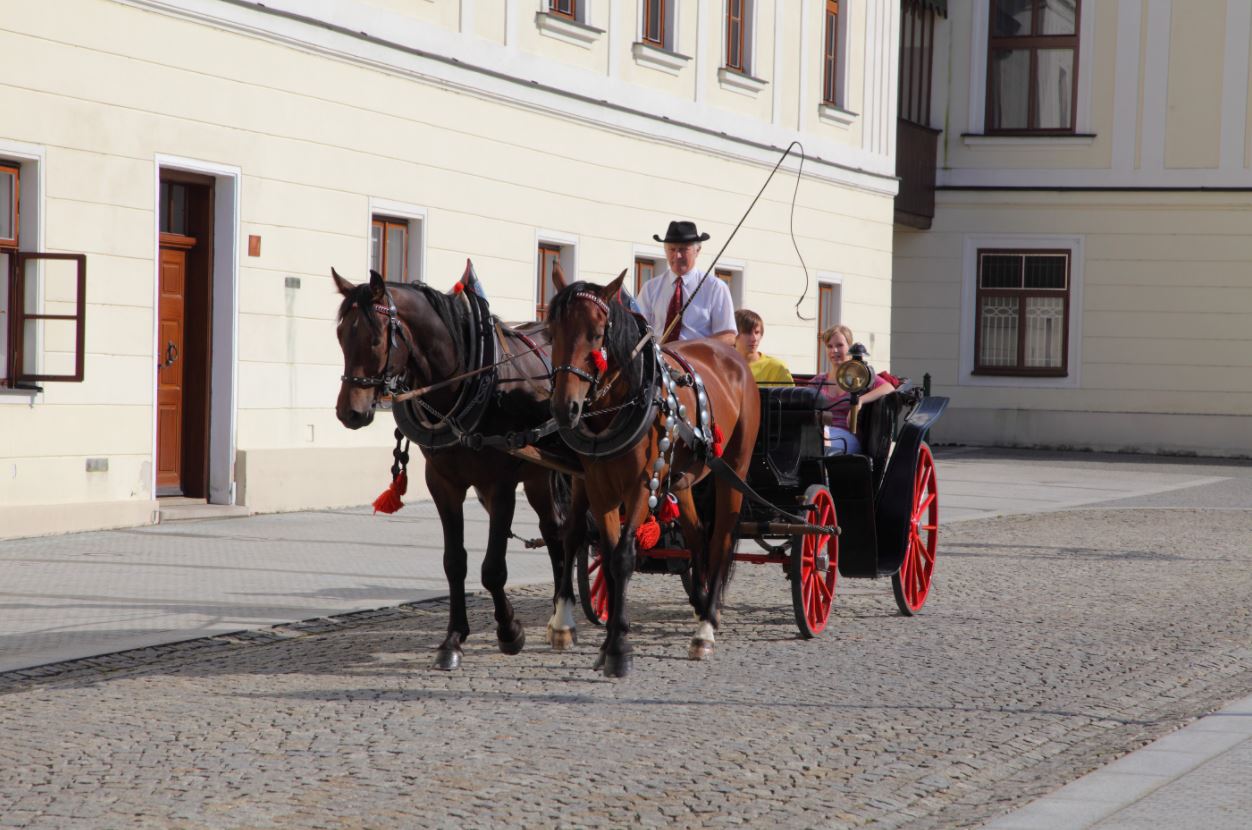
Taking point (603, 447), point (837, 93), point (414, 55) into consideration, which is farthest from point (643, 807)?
point (837, 93)

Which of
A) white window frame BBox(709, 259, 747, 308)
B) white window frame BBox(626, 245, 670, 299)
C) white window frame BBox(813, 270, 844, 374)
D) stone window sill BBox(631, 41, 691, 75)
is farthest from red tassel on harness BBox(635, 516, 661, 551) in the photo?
white window frame BBox(813, 270, 844, 374)

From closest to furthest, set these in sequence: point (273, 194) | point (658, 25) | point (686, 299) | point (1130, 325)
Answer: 1. point (686, 299)
2. point (273, 194)
3. point (658, 25)
4. point (1130, 325)

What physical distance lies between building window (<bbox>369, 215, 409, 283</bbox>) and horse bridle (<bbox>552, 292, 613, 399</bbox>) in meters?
8.54

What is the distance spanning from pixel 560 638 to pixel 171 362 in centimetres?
685

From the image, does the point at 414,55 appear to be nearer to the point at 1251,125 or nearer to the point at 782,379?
the point at 782,379

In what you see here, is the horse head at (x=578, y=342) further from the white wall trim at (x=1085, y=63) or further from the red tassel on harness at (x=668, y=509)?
the white wall trim at (x=1085, y=63)

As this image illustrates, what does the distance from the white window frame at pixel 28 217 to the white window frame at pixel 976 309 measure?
1966 cm

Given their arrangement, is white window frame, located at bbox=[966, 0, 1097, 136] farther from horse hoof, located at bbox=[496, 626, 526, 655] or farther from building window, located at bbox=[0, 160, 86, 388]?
horse hoof, located at bbox=[496, 626, 526, 655]

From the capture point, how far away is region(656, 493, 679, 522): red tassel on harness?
25.4 ft

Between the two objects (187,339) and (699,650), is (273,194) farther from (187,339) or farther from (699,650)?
(699,650)

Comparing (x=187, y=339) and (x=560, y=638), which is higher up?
(x=187, y=339)

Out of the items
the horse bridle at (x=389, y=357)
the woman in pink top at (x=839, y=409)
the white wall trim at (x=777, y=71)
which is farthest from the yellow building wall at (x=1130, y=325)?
the horse bridle at (x=389, y=357)

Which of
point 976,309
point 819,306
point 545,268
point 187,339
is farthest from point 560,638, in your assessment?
point 976,309

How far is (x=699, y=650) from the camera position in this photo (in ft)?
25.0
